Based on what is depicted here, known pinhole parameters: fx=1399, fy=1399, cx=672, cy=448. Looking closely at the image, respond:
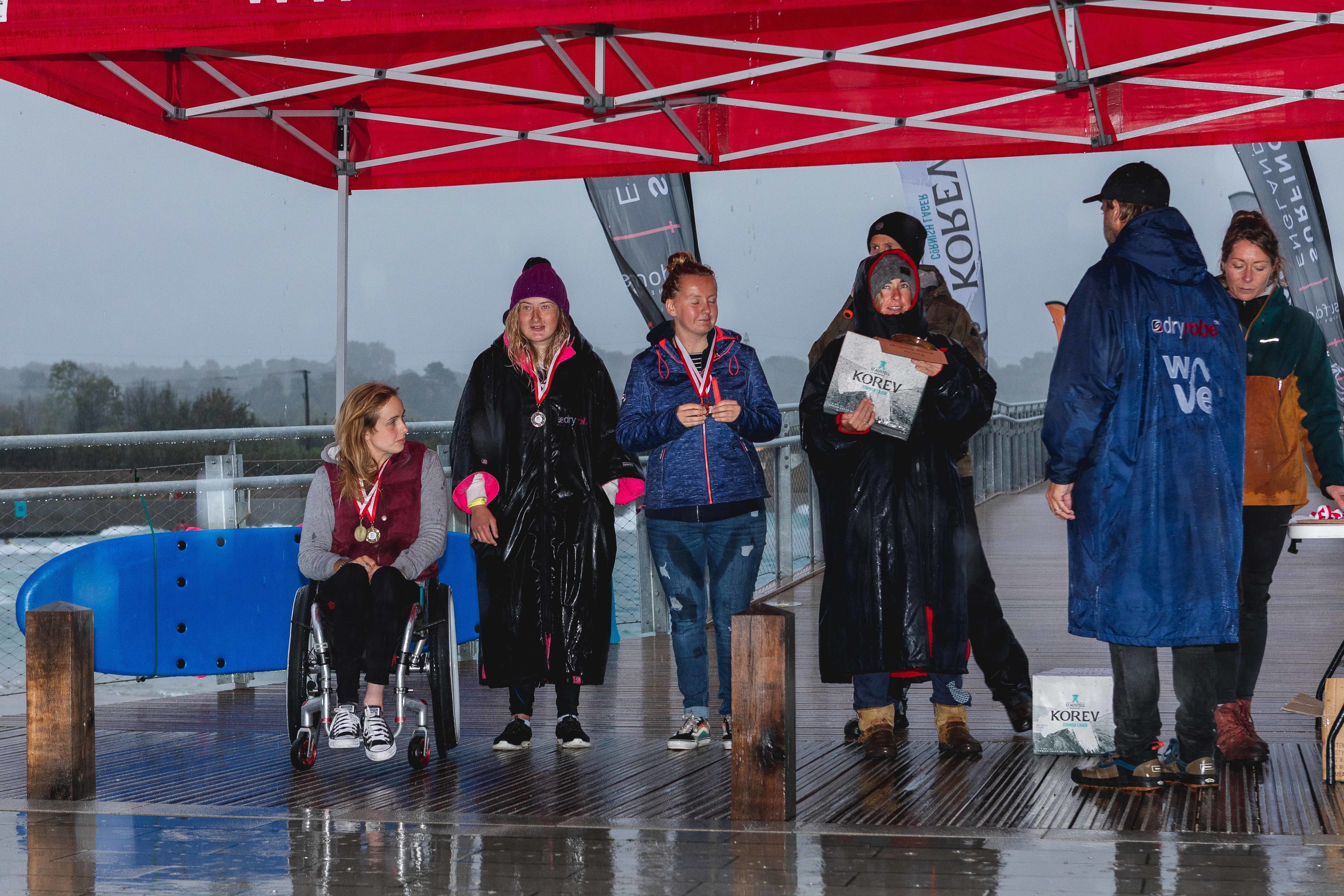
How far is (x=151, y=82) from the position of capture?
529cm

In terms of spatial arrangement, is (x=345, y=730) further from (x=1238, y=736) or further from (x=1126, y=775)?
(x=1238, y=736)

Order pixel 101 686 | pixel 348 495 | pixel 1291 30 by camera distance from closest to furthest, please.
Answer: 1. pixel 348 495
2. pixel 1291 30
3. pixel 101 686

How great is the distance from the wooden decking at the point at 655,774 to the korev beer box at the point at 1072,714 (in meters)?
0.07

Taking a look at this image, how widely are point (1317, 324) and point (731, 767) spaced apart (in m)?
2.08

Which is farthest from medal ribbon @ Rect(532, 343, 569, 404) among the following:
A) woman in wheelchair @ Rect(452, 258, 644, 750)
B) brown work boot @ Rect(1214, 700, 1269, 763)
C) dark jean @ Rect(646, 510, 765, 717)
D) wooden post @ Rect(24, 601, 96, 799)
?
brown work boot @ Rect(1214, 700, 1269, 763)

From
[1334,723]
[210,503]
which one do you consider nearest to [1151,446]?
[1334,723]

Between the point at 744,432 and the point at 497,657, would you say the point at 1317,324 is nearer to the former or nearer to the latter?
the point at 744,432

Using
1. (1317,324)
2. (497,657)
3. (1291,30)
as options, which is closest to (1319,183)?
(1291,30)

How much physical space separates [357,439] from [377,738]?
0.89 m

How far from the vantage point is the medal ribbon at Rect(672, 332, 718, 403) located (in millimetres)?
4309

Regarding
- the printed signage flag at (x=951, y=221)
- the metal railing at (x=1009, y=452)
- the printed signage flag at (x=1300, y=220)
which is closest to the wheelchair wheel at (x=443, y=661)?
the printed signage flag at (x=951, y=221)

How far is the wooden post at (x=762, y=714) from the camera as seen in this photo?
3.32 meters

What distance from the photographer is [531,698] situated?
14.8ft

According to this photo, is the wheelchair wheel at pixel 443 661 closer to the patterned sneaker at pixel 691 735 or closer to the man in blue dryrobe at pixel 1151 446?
the patterned sneaker at pixel 691 735
